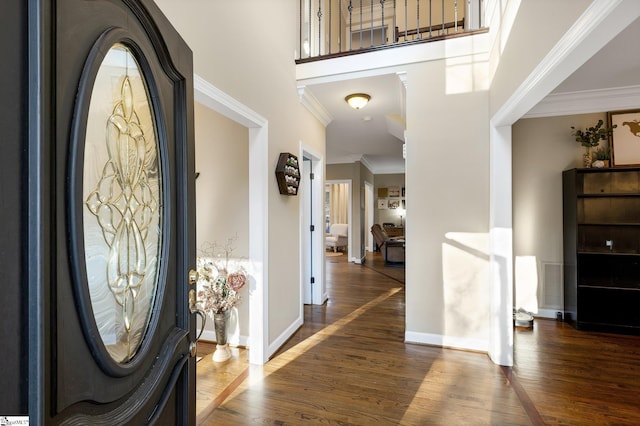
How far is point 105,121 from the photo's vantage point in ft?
2.75

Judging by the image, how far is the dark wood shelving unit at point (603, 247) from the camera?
3178 mm

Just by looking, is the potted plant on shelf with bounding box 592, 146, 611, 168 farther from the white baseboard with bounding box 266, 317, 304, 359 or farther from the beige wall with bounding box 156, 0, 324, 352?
the white baseboard with bounding box 266, 317, 304, 359

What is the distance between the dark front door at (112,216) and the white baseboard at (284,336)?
1613mm

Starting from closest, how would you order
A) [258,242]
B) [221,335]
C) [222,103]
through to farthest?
[222,103]
[258,242]
[221,335]

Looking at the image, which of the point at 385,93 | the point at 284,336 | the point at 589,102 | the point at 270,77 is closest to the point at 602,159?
the point at 589,102

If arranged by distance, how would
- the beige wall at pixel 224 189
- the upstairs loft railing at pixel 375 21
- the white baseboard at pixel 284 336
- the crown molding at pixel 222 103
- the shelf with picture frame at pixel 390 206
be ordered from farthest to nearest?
1. the shelf with picture frame at pixel 390 206
2. the upstairs loft railing at pixel 375 21
3. the beige wall at pixel 224 189
4. the white baseboard at pixel 284 336
5. the crown molding at pixel 222 103

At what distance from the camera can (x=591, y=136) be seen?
3.33 m

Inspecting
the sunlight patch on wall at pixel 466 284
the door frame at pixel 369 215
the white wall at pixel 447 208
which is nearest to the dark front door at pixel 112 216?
the white wall at pixel 447 208

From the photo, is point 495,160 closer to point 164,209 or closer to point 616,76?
point 616,76

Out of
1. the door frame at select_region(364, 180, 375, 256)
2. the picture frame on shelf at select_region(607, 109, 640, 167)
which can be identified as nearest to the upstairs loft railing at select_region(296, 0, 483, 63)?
the picture frame on shelf at select_region(607, 109, 640, 167)

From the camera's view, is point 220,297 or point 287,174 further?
point 287,174

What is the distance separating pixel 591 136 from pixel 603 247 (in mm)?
1244

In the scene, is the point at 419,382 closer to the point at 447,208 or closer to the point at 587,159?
the point at 447,208

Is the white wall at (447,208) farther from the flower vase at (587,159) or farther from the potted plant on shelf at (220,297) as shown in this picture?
the potted plant on shelf at (220,297)
